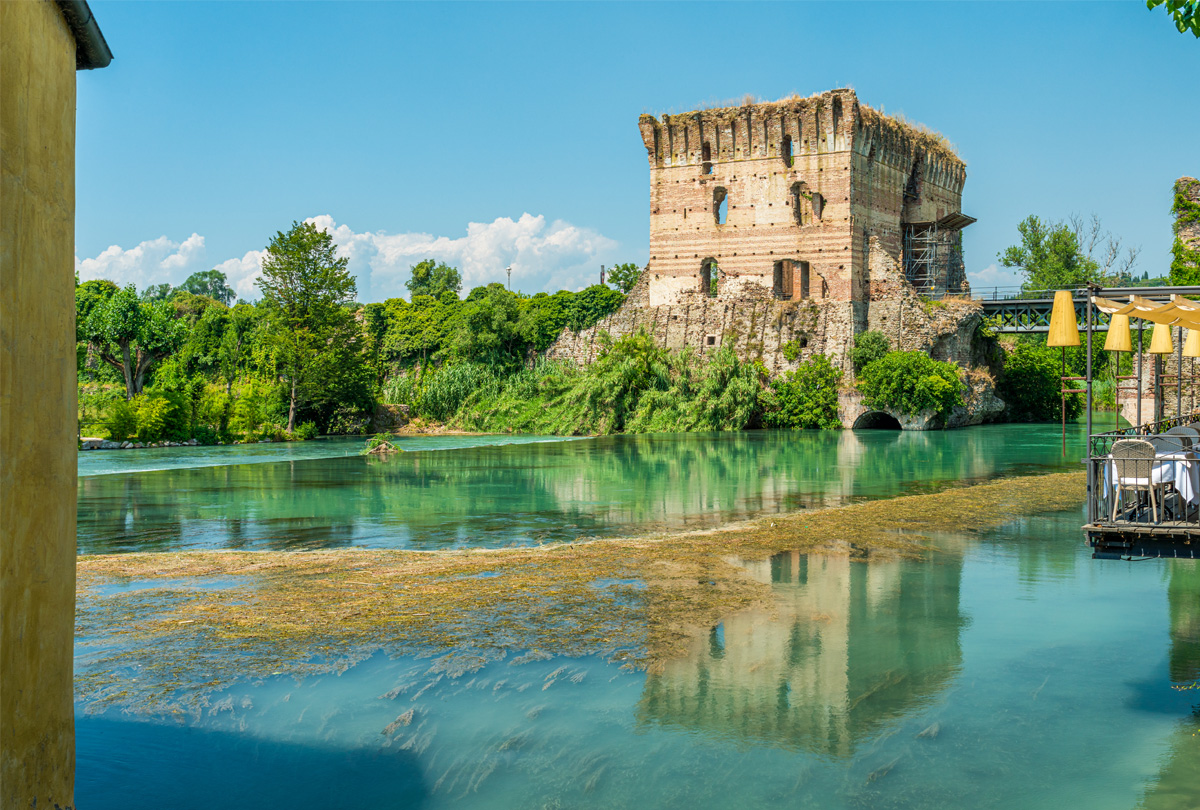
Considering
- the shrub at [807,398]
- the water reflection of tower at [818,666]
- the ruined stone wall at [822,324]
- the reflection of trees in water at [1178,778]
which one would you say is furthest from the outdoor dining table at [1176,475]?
the ruined stone wall at [822,324]

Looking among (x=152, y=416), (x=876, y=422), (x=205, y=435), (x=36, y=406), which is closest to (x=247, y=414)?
(x=205, y=435)

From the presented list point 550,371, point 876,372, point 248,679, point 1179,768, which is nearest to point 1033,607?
point 1179,768

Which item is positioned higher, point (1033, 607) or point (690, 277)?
point (690, 277)

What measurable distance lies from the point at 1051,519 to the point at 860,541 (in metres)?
Result: 2.91

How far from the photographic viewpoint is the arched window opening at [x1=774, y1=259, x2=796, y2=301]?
36469 millimetres

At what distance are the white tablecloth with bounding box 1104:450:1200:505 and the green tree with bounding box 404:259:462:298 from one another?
54.9 meters

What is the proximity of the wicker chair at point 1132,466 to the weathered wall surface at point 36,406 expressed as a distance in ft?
20.2

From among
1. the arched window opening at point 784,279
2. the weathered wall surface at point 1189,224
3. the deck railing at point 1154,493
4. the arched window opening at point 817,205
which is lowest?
the deck railing at point 1154,493

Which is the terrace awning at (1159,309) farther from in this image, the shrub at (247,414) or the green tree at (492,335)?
the green tree at (492,335)

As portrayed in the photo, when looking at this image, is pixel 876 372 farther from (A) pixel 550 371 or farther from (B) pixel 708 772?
(B) pixel 708 772

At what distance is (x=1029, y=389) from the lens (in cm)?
3744

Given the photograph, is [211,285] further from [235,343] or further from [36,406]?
[36,406]

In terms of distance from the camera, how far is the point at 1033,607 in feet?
23.5

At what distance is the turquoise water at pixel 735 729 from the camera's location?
14.1ft
